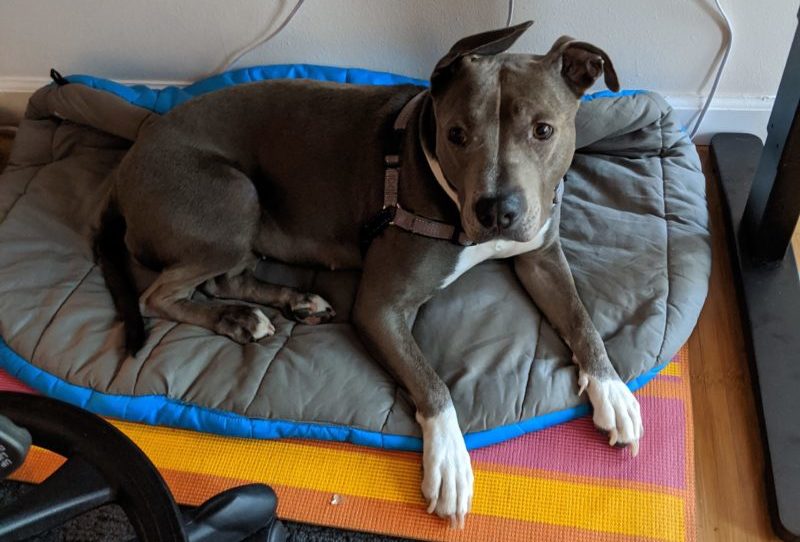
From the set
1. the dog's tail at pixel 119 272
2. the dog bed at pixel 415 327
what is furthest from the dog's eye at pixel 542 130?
the dog's tail at pixel 119 272

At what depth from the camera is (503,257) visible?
7.45ft

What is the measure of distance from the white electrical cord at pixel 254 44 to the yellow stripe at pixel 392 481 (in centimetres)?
158

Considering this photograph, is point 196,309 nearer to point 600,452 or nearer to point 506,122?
point 506,122

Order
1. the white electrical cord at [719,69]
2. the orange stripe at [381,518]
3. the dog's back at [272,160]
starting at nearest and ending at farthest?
the orange stripe at [381,518] → the dog's back at [272,160] → the white electrical cord at [719,69]

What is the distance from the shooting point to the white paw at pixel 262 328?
2.24 metres

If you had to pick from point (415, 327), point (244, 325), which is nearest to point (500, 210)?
point (415, 327)

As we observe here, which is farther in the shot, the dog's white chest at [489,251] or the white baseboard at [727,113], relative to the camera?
the white baseboard at [727,113]

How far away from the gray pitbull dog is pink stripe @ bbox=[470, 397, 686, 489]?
0.07 meters

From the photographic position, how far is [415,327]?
2.21m

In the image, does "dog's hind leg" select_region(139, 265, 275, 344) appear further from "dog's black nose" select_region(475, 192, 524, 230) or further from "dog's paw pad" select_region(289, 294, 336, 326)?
"dog's black nose" select_region(475, 192, 524, 230)

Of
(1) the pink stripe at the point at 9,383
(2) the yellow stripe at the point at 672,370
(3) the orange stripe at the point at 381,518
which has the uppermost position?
(2) the yellow stripe at the point at 672,370

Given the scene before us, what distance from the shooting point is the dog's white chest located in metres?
2.08

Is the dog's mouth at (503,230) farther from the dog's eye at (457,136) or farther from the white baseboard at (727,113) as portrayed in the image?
the white baseboard at (727,113)

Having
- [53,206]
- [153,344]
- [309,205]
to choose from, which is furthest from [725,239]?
[53,206]
